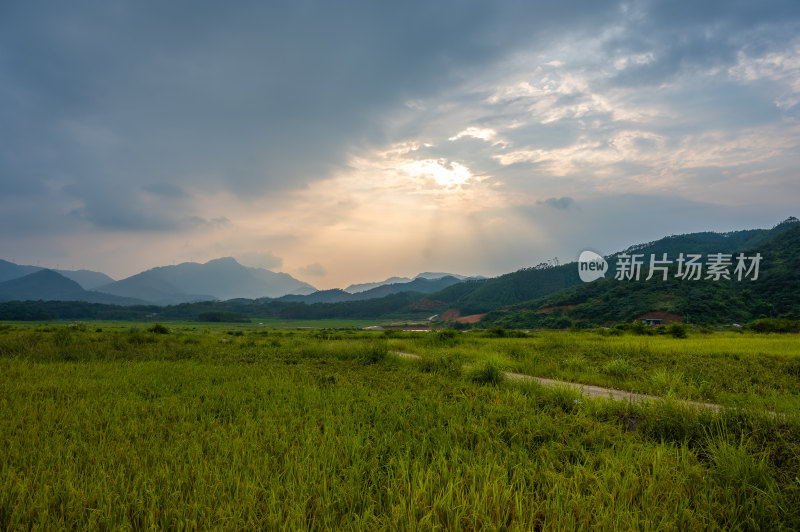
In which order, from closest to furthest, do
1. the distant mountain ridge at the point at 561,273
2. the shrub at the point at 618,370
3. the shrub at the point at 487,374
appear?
the shrub at the point at 487,374 < the shrub at the point at 618,370 < the distant mountain ridge at the point at 561,273

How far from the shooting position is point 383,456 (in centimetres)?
448

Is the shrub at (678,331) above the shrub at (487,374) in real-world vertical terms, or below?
below

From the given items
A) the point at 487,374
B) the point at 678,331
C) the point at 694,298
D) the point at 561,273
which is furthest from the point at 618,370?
the point at 561,273

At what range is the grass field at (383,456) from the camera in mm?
3156

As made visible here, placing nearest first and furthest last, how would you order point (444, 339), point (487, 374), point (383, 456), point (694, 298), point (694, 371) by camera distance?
point (383, 456), point (487, 374), point (694, 371), point (444, 339), point (694, 298)

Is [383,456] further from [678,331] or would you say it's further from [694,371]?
[678,331]

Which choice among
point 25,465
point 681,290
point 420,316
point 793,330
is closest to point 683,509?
point 25,465

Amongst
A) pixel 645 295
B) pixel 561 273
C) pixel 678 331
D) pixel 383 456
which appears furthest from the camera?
pixel 561 273

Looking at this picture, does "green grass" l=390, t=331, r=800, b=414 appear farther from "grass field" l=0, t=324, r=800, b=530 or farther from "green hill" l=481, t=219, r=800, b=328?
"green hill" l=481, t=219, r=800, b=328

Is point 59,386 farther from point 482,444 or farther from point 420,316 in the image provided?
point 420,316

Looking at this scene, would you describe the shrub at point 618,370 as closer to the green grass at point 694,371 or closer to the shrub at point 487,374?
the green grass at point 694,371

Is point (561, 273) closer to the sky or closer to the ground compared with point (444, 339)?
closer to the sky

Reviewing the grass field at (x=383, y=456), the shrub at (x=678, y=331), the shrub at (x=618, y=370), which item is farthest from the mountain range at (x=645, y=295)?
the grass field at (x=383, y=456)

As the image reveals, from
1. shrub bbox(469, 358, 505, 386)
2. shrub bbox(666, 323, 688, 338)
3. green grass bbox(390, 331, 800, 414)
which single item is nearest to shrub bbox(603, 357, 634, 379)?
green grass bbox(390, 331, 800, 414)
